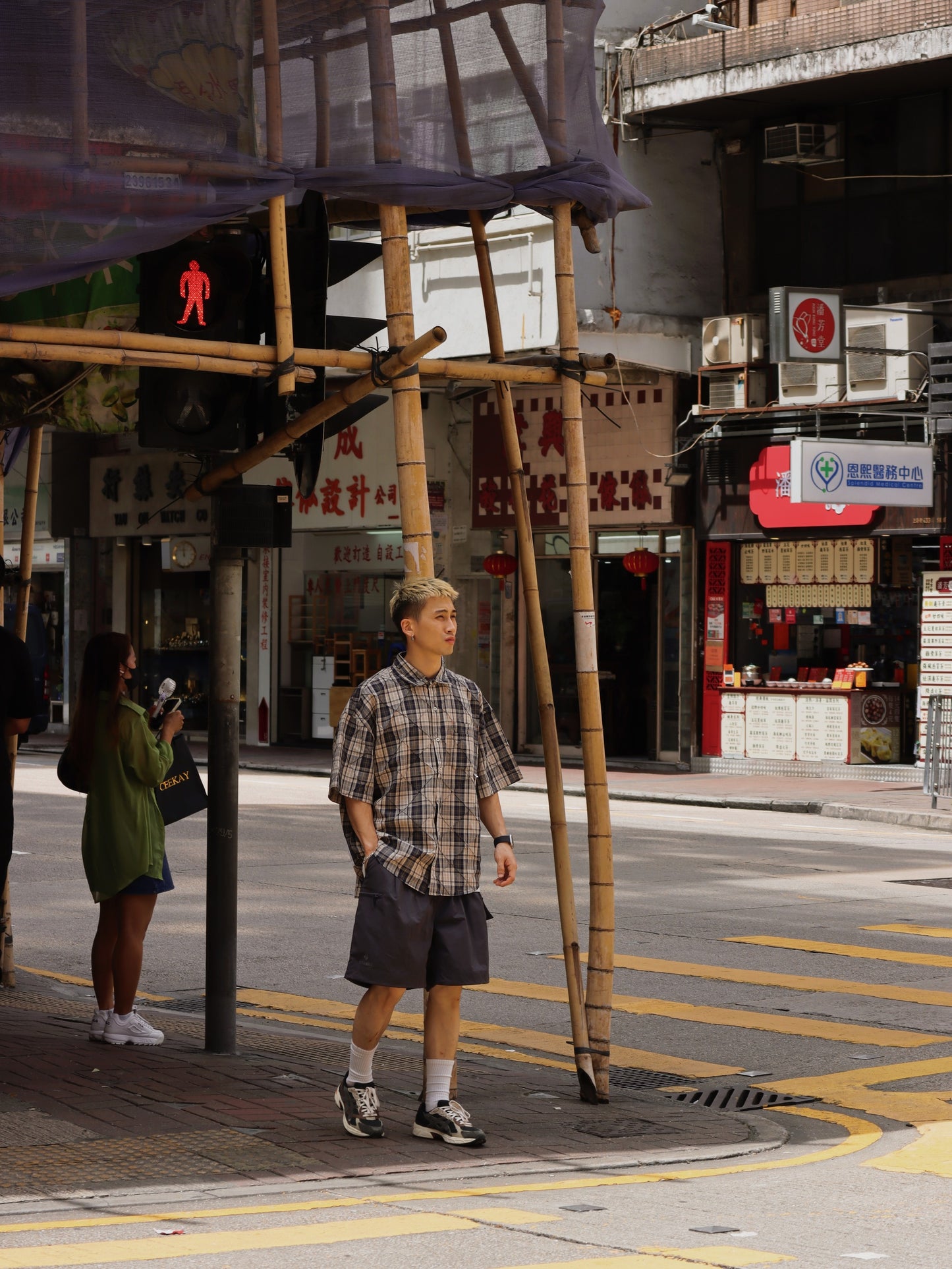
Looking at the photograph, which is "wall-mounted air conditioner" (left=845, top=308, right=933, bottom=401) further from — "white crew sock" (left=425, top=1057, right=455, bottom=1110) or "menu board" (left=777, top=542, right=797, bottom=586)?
"white crew sock" (left=425, top=1057, right=455, bottom=1110)

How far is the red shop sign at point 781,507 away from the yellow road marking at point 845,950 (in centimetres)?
1307

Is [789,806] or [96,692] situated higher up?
[96,692]

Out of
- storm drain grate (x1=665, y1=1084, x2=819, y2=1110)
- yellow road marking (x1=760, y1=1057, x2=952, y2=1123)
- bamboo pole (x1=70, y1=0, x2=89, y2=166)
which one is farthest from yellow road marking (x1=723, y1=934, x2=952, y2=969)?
bamboo pole (x1=70, y1=0, x2=89, y2=166)

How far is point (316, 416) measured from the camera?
22.4 ft

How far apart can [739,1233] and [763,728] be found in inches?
796

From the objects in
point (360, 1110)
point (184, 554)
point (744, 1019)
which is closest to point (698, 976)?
point (744, 1019)

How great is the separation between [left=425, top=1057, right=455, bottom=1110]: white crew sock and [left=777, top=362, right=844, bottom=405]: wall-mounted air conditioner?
18619 mm

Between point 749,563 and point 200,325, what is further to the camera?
point 749,563

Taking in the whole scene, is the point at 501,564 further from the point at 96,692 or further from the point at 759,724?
the point at 96,692

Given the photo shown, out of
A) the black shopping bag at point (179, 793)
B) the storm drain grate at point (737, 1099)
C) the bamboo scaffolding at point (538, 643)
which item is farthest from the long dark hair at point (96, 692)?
the storm drain grate at point (737, 1099)

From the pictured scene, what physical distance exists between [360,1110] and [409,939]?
0.64 meters

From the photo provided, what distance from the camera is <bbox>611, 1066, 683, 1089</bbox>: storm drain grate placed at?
745 cm

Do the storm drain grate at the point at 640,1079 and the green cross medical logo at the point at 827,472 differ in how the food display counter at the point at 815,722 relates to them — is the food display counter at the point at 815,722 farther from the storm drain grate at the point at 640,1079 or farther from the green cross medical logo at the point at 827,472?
the storm drain grate at the point at 640,1079

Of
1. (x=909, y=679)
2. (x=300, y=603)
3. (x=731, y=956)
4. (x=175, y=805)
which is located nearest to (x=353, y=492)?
(x=300, y=603)
